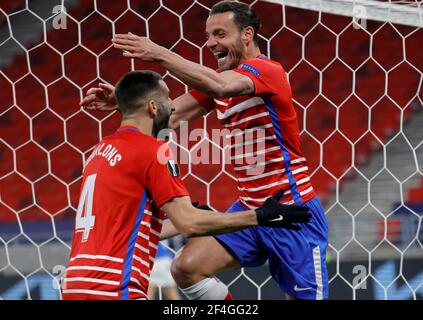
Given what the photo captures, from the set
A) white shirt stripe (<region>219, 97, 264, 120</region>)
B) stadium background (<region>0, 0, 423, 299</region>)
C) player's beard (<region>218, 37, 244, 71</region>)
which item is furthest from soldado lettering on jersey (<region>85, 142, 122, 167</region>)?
stadium background (<region>0, 0, 423, 299</region>)

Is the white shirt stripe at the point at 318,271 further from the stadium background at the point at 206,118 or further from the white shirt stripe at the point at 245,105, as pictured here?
the stadium background at the point at 206,118

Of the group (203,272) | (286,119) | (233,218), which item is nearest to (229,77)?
(286,119)

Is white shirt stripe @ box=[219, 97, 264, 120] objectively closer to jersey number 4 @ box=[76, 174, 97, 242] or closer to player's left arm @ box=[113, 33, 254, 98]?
player's left arm @ box=[113, 33, 254, 98]

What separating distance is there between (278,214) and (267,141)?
0.59 meters

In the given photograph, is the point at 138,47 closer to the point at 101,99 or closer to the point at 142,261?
the point at 101,99

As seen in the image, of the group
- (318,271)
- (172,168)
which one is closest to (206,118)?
(318,271)

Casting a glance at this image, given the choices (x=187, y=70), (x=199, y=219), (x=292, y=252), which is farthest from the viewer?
(x=292, y=252)

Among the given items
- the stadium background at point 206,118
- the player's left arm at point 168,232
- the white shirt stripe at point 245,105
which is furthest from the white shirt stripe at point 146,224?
the stadium background at point 206,118

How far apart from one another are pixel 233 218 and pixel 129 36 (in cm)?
70

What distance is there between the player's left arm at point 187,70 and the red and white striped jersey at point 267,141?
0.53 feet

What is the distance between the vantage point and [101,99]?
2.94 meters

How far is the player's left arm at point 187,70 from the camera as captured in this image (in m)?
2.49

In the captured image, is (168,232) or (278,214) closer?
(278,214)

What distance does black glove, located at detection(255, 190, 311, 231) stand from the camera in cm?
233
